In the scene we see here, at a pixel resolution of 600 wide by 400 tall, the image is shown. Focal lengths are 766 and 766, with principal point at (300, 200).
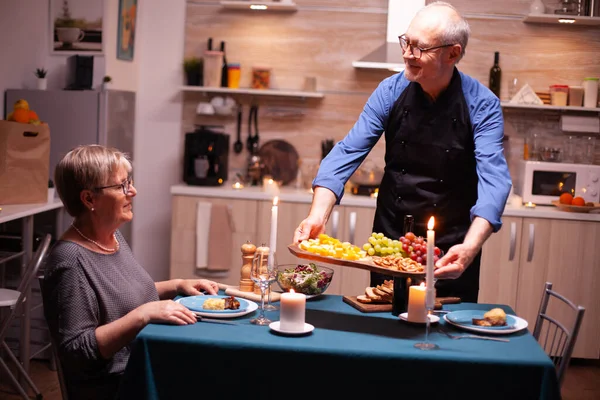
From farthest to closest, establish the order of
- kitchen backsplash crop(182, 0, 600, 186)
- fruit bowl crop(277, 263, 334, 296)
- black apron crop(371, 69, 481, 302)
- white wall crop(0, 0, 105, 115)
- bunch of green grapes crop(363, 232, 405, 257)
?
kitchen backsplash crop(182, 0, 600, 186)
white wall crop(0, 0, 105, 115)
black apron crop(371, 69, 481, 302)
fruit bowl crop(277, 263, 334, 296)
bunch of green grapes crop(363, 232, 405, 257)

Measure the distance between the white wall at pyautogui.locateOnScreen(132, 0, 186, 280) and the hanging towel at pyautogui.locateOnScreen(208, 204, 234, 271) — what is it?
26.6 inches

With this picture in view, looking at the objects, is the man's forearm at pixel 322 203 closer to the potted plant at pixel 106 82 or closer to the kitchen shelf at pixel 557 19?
the potted plant at pixel 106 82

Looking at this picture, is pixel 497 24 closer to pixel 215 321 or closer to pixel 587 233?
pixel 587 233

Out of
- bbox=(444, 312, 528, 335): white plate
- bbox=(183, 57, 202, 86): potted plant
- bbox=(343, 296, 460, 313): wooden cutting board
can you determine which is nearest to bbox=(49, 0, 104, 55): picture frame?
bbox=(183, 57, 202, 86): potted plant

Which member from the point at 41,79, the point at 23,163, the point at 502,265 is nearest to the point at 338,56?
the point at 502,265

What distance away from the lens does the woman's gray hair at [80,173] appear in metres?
2.15

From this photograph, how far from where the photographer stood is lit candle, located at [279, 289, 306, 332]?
6.46 feet

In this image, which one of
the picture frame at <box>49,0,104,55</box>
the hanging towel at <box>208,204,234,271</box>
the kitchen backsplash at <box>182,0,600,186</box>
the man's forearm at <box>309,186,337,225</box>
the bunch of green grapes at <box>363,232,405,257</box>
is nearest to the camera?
the bunch of green grapes at <box>363,232,405,257</box>

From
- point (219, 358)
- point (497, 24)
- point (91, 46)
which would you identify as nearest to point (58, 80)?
point (91, 46)

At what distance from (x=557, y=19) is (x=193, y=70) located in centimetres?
230

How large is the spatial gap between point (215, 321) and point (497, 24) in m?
3.52

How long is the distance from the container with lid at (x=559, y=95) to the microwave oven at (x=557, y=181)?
1.38 feet

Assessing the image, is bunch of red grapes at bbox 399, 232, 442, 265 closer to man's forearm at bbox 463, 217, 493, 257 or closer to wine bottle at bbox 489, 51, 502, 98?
man's forearm at bbox 463, 217, 493, 257

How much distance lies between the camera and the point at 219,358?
6.20 feet
